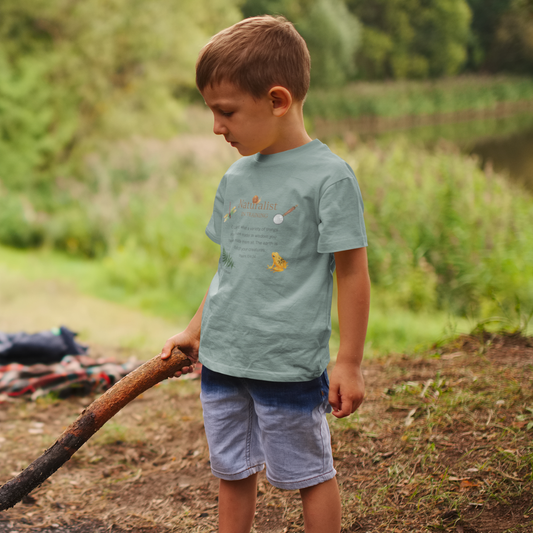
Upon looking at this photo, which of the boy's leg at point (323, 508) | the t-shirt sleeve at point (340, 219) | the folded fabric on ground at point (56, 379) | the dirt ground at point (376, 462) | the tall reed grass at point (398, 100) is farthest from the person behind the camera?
the tall reed grass at point (398, 100)

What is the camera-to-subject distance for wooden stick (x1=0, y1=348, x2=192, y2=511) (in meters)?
1.53

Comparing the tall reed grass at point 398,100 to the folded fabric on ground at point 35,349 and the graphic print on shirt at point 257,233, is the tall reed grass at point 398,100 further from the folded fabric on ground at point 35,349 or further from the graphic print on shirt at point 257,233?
the graphic print on shirt at point 257,233

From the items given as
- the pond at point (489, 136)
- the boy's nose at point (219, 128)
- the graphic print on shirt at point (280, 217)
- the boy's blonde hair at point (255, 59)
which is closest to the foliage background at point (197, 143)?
the pond at point (489, 136)

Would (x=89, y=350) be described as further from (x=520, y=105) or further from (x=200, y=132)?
(x=520, y=105)

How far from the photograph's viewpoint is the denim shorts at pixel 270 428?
1372 mm

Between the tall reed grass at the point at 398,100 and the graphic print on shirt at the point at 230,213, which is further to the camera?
the tall reed grass at the point at 398,100

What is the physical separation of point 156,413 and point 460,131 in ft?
41.9

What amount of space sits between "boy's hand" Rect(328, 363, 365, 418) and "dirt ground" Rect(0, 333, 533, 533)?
0.63m

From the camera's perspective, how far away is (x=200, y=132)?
1364 cm

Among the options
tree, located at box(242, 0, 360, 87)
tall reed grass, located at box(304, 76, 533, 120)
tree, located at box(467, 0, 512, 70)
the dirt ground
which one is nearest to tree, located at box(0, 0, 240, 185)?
tree, located at box(242, 0, 360, 87)

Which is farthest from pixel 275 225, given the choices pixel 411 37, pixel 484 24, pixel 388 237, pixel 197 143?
pixel 411 37

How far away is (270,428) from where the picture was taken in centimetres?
139

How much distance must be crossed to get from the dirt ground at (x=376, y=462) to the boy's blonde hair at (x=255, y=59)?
1342 millimetres

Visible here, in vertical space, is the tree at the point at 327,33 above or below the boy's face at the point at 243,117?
above
